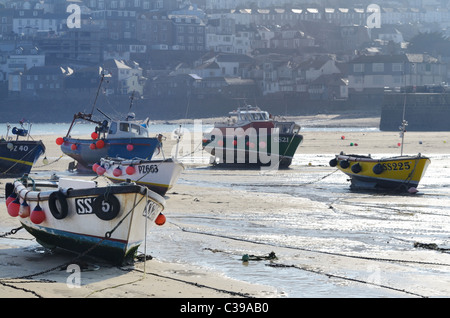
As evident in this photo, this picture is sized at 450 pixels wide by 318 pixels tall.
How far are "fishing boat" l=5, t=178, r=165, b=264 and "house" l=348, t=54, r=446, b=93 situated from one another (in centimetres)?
8668

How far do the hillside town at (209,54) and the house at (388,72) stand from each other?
111 mm

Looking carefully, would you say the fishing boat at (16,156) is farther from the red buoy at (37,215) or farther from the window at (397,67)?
the window at (397,67)

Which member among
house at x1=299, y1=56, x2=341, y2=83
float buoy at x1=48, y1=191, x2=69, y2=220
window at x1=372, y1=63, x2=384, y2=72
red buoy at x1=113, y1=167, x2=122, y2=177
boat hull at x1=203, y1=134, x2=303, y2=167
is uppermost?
float buoy at x1=48, y1=191, x2=69, y2=220

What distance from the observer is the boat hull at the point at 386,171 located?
75.4ft

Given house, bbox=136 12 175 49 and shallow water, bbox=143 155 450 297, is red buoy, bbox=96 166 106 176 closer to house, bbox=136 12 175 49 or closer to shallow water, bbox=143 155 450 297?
shallow water, bbox=143 155 450 297

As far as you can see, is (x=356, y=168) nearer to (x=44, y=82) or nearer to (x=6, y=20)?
(x=44, y=82)

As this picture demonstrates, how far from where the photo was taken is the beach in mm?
11445

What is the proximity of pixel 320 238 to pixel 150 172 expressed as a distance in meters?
6.40

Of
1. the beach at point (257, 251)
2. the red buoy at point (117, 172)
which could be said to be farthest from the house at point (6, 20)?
the red buoy at point (117, 172)

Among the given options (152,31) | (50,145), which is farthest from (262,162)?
(152,31)

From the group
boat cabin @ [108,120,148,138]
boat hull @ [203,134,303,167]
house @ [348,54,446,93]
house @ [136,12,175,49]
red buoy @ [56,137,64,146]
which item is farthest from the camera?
house @ [136,12,175,49]

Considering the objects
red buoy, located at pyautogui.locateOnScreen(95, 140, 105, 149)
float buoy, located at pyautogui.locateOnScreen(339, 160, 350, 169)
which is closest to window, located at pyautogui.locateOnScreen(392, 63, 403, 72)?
red buoy, located at pyautogui.locateOnScreen(95, 140, 105, 149)

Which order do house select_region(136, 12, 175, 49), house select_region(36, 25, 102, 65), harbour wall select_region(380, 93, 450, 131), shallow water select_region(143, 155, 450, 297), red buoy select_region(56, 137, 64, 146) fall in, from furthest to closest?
1. house select_region(136, 12, 175, 49)
2. house select_region(36, 25, 102, 65)
3. harbour wall select_region(380, 93, 450, 131)
4. red buoy select_region(56, 137, 64, 146)
5. shallow water select_region(143, 155, 450, 297)
